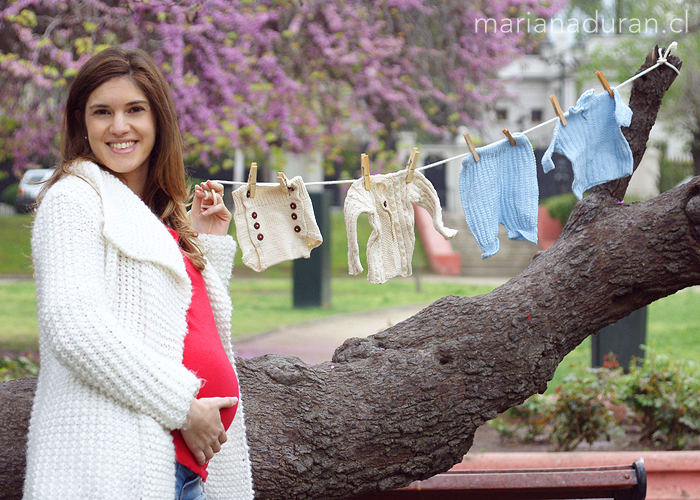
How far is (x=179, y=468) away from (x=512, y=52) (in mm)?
8533

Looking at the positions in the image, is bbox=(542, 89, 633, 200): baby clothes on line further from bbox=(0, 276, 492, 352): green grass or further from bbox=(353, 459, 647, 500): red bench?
bbox=(0, 276, 492, 352): green grass

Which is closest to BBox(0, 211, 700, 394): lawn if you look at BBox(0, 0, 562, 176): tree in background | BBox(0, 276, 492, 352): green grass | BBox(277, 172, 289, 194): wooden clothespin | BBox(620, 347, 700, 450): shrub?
BBox(0, 276, 492, 352): green grass

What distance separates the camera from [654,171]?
752 inches

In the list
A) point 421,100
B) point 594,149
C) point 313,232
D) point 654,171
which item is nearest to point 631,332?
point 594,149

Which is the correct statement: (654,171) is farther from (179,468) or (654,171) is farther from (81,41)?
(179,468)

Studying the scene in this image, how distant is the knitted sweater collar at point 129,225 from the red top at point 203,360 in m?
0.14

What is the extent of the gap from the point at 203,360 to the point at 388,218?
112 centimetres

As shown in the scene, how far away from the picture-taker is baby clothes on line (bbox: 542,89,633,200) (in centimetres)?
245

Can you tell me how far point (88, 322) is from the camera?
133 centimetres

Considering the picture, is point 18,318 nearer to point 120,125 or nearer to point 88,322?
point 120,125

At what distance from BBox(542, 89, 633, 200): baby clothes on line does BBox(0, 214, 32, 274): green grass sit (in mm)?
11741

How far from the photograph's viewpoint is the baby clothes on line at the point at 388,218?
7.98 feet

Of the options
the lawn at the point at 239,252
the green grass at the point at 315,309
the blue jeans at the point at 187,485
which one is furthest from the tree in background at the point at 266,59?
the lawn at the point at 239,252

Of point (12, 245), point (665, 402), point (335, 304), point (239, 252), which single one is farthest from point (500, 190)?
point (12, 245)
